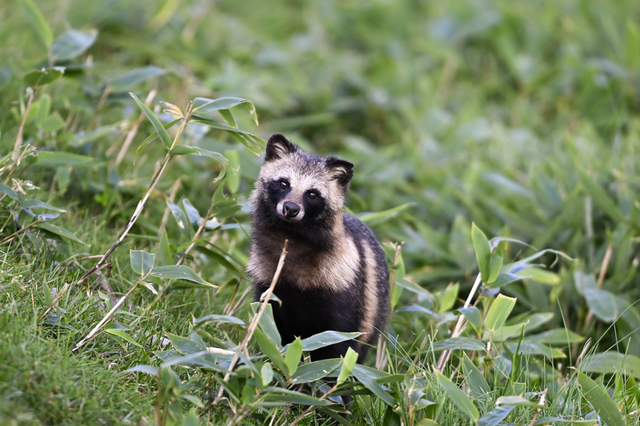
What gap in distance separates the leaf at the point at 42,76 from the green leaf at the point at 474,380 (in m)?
3.30

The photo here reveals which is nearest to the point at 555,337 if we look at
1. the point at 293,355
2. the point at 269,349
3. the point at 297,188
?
the point at 297,188

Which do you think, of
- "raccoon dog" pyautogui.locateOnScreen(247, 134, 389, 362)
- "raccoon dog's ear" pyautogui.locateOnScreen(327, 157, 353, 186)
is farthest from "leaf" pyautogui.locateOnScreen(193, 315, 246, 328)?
"raccoon dog's ear" pyautogui.locateOnScreen(327, 157, 353, 186)

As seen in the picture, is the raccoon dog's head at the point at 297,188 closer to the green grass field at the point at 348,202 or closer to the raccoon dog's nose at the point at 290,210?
the raccoon dog's nose at the point at 290,210

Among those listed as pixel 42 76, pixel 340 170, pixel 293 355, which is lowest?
pixel 293 355

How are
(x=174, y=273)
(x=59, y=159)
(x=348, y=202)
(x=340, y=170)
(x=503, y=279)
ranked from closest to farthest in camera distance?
(x=174, y=273) < (x=503, y=279) < (x=340, y=170) < (x=59, y=159) < (x=348, y=202)

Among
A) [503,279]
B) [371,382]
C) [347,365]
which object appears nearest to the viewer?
[347,365]

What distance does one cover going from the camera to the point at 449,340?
3.76 m

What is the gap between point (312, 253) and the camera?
151 inches

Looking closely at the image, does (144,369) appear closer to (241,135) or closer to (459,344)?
(241,135)

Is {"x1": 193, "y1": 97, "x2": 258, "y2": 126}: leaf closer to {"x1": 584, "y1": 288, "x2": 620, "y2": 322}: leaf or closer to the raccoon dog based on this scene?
the raccoon dog

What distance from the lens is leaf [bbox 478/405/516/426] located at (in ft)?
9.97

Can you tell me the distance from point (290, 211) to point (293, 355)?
3.40 ft

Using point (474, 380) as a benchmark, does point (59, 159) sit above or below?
above

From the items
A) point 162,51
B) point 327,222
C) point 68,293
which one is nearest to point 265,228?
point 327,222
